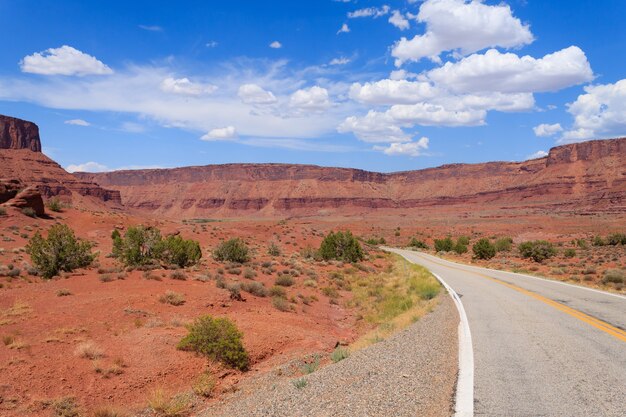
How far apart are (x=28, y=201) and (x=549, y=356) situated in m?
49.9

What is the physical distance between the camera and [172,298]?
15.0m

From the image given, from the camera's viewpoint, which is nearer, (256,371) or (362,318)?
(256,371)

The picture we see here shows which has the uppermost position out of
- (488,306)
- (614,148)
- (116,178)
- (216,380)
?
(614,148)

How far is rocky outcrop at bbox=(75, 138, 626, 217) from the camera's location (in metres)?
131

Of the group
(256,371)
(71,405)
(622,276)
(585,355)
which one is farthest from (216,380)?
(622,276)

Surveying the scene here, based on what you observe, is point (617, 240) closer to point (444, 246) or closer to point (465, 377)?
point (444, 246)

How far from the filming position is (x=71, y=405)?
26.0 feet

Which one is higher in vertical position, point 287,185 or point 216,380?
point 287,185

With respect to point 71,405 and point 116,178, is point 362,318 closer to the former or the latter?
point 71,405

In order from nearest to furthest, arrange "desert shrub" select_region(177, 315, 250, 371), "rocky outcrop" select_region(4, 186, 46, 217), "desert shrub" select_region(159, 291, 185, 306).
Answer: "desert shrub" select_region(177, 315, 250, 371), "desert shrub" select_region(159, 291, 185, 306), "rocky outcrop" select_region(4, 186, 46, 217)

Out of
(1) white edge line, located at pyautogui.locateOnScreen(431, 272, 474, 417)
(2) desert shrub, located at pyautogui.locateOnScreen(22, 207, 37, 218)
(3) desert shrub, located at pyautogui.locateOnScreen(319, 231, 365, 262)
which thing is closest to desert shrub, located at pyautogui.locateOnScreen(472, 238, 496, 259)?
(3) desert shrub, located at pyautogui.locateOnScreen(319, 231, 365, 262)

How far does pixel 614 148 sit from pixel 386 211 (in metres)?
69.8

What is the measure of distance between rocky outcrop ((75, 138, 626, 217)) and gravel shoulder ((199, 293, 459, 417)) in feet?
416

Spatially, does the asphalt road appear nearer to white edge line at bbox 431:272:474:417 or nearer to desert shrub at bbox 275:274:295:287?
white edge line at bbox 431:272:474:417
